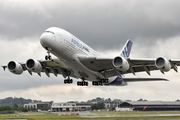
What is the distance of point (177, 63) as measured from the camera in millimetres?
29938

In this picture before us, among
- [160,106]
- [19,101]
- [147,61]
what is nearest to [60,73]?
[147,61]

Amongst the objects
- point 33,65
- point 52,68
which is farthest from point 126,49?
point 33,65

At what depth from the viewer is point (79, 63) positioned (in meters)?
31.0

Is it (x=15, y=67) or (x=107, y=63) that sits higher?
(x=15, y=67)

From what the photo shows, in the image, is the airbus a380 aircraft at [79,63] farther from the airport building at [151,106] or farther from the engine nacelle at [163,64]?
the airport building at [151,106]

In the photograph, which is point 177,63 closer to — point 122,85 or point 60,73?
point 122,85

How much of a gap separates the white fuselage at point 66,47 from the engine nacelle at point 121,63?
448 cm

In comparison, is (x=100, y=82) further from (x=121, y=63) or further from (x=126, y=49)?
(x=126, y=49)

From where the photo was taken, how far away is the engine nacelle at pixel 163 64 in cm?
2828

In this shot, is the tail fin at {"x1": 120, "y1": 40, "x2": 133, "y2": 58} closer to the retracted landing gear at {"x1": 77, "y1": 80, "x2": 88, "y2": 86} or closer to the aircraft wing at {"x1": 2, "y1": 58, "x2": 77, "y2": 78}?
the retracted landing gear at {"x1": 77, "y1": 80, "x2": 88, "y2": 86}

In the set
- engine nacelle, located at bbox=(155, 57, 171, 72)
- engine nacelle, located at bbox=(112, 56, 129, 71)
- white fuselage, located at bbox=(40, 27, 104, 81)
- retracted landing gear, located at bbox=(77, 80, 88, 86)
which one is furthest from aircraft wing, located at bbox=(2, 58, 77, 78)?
engine nacelle, located at bbox=(155, 57, 171, 72)

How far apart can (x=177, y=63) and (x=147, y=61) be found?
3773 mm

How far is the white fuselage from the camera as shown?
27.2m

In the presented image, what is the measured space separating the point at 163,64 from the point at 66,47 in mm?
12074
